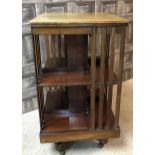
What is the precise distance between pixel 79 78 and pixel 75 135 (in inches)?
15.9

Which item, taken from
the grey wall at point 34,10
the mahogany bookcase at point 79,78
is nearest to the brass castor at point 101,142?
the mahogany bookcase at point 79,78

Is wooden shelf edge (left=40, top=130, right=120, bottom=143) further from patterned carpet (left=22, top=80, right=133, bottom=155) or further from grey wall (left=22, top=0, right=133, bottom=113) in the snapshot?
grey wall (left=22, top=0, right=133, bottom=113)

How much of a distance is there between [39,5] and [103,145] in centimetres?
132

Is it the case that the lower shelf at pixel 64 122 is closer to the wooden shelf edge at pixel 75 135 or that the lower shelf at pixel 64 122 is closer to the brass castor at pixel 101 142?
the wooden shelf edge at pixel 75 135

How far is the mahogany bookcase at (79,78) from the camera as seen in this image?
3.74 ft

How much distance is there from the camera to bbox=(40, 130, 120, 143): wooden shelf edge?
1.33 metres

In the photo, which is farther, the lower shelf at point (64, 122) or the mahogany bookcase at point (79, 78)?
the lower shelf at point (64, 122)

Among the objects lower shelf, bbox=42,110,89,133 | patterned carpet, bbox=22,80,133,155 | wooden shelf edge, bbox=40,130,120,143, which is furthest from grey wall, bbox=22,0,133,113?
wooden shelf edge, bbox=40,130,120,143

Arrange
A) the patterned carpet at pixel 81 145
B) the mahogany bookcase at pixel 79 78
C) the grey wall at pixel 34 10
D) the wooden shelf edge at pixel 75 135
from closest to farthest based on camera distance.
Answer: the mahogany bookcase at pixel 79 78
the wooden shelf edge at pixel 75 135
the patterned carpet at pixel 81 145
the grey wall at pixel 34 10

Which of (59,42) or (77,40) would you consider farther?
(59,42)

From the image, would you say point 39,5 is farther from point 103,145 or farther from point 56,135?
point 103,145
